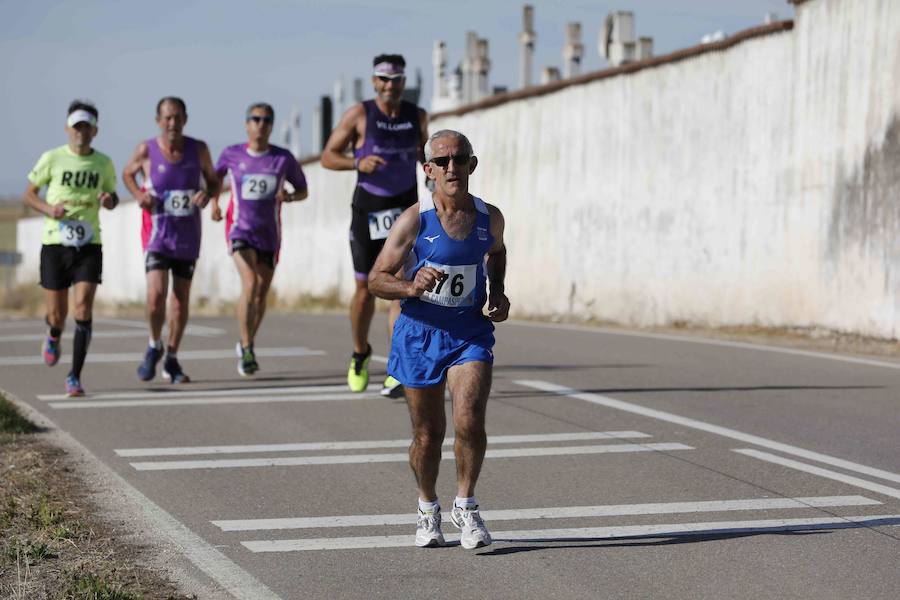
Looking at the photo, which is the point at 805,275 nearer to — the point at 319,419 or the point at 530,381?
the point at 530,381

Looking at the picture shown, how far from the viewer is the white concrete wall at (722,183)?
15.6 m

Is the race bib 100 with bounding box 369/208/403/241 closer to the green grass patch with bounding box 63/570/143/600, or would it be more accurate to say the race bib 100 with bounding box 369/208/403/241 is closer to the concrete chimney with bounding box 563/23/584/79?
the green grass patch with bounding box 63/570/143/600

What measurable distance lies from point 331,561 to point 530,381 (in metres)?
6.48

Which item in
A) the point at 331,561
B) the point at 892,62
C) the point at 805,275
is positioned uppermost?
the point at 892,62

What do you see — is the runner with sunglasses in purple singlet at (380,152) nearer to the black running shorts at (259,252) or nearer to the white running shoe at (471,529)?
the black running shorts at (259,252)

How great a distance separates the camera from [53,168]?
488 inches

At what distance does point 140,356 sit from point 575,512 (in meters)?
8.90

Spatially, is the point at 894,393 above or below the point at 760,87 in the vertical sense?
below

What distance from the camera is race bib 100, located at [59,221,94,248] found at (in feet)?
40.4

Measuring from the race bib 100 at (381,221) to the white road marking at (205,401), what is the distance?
1165mm

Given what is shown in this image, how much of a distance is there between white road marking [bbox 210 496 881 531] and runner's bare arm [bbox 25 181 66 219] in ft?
17.5

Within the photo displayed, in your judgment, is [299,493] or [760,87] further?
[760,87]

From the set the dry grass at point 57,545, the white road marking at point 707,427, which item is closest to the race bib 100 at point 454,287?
the dry grass at point 57,545

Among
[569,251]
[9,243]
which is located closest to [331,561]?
[569,251]
